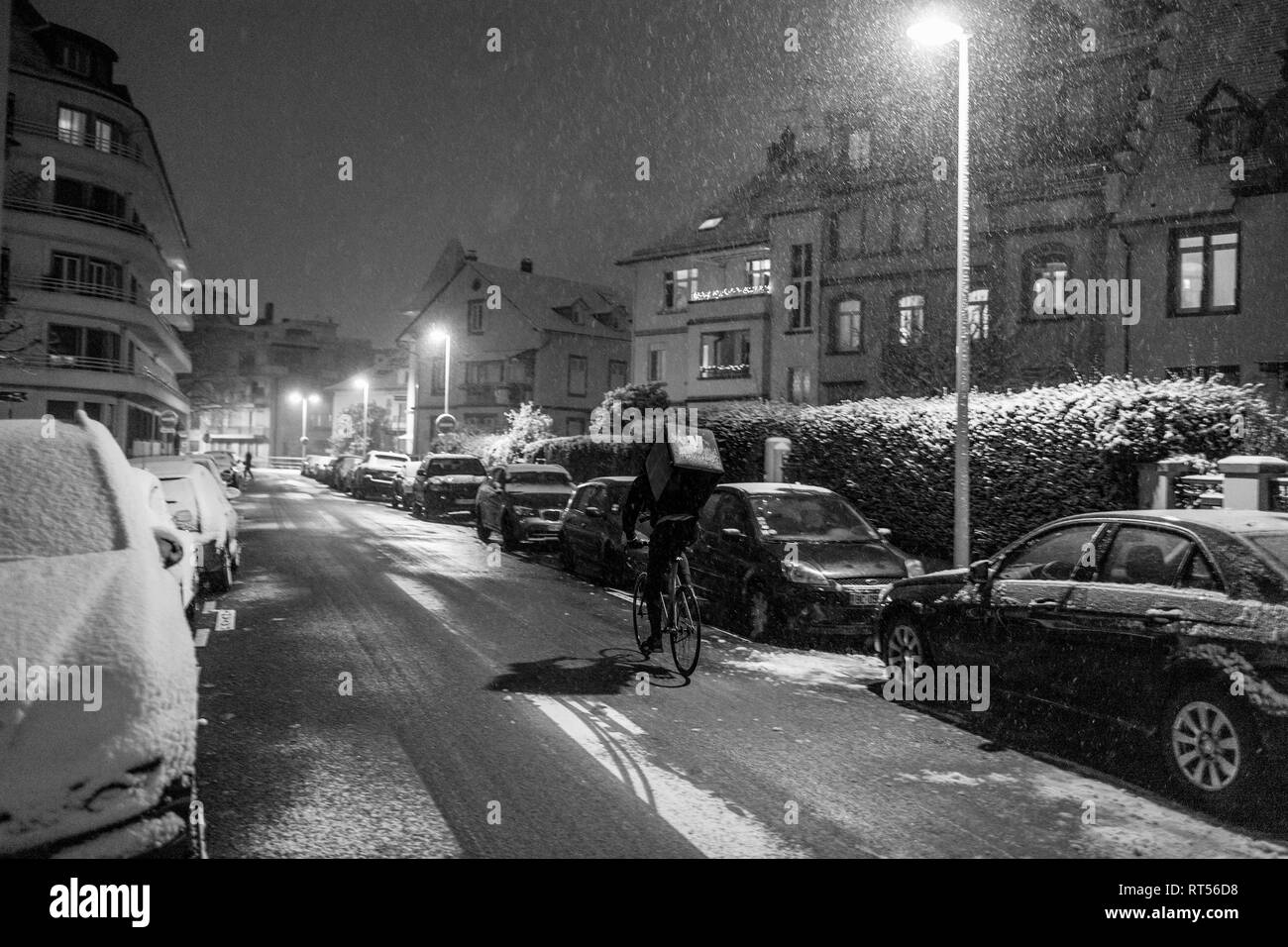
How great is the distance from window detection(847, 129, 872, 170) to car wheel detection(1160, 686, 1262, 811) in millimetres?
33230

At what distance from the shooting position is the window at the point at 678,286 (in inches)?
1778

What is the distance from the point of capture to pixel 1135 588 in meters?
6.29

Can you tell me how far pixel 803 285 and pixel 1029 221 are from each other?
9229mm

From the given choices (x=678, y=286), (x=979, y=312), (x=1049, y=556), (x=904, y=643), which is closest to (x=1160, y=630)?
(x=1049, y=556)

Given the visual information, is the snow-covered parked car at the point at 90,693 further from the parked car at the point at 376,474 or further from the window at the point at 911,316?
the parked car at the point at 376,474

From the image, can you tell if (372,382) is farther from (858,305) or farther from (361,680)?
(361,680)

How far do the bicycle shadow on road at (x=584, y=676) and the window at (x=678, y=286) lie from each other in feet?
121

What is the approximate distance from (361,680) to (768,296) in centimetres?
3297

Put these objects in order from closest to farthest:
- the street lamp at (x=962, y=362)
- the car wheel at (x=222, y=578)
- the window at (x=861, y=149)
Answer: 1. the car wheel at (x=222, y=578)
2. the street lamp at (x=962, y=362)
3. the window at (x=861, y=149)

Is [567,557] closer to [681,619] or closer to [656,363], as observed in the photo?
[681,619]

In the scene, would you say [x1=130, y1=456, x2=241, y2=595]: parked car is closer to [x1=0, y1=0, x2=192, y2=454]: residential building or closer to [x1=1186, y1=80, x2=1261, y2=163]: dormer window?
[x1=1186, y1=80, x2=1261, y2=163]: dormer window

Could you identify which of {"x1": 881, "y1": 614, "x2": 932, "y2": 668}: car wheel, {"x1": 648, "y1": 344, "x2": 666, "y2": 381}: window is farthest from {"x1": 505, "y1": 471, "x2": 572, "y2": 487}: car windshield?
{"x1": 648, "y1": 344, "x2": 666, "y2": 381}: window

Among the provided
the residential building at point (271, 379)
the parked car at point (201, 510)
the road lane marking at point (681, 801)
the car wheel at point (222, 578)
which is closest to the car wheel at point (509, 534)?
the parked car at point (201, 510)

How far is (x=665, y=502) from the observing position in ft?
28.8
